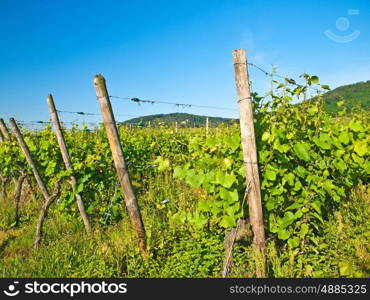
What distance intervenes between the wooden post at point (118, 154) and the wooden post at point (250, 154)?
1419mm

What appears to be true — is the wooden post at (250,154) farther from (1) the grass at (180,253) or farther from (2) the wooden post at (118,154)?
(2) the wooden post at (118,154)

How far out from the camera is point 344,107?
425 cm

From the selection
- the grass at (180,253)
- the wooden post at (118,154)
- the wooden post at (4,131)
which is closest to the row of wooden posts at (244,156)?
the wooden post at (118,154)

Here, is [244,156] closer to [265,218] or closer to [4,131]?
[265,218]

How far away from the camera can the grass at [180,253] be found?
3.29 metres

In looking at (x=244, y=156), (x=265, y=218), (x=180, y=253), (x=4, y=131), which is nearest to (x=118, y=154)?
(x=180, y=253)

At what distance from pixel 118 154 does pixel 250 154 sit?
1643 millimetres

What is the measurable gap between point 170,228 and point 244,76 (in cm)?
238

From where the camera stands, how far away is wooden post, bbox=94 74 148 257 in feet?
12.1

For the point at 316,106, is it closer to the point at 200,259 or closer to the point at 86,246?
the point at 200,259

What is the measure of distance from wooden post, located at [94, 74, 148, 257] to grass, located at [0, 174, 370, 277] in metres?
0.12

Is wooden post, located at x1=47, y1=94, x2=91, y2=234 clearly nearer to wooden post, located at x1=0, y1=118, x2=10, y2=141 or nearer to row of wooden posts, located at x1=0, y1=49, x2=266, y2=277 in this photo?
row of wooden posts, located at x1=0, y1=49, x2=266, y2=277

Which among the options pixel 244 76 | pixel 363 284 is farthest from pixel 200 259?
pixel 244 76

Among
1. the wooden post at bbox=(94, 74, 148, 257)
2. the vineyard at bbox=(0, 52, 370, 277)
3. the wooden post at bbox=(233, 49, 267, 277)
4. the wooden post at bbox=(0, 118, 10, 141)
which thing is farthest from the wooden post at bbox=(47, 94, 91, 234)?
the wooden post at bbox=(0, 118, 10, 141)
